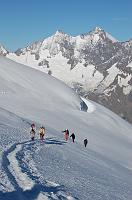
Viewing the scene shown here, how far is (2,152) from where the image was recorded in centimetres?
3294

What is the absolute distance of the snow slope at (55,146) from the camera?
937 inches

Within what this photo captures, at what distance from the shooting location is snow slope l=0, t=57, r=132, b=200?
23797mm

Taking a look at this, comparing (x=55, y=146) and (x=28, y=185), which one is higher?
(x=55, y=146)

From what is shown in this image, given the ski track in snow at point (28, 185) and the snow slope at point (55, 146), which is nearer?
the ski track in snow at point (28, 185)

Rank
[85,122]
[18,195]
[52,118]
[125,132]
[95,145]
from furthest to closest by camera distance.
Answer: [125,132] → [85,122] → [52,118] → [95,145] → [18,195]

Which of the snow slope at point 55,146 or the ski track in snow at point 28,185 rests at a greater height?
the snow slope at point 55,146

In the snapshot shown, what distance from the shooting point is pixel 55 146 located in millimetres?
50438

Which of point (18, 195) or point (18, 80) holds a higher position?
point (18, 80)

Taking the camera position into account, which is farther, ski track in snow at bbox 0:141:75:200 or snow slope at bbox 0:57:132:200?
snow slope at bbox 0:57:132:200

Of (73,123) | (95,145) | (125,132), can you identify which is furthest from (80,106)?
(95,145)

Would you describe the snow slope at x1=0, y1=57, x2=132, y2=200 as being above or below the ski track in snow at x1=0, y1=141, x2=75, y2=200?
above

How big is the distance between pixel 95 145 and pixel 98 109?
133 feet

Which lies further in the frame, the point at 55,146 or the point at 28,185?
the point at 55,146

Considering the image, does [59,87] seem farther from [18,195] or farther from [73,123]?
[18,195]
